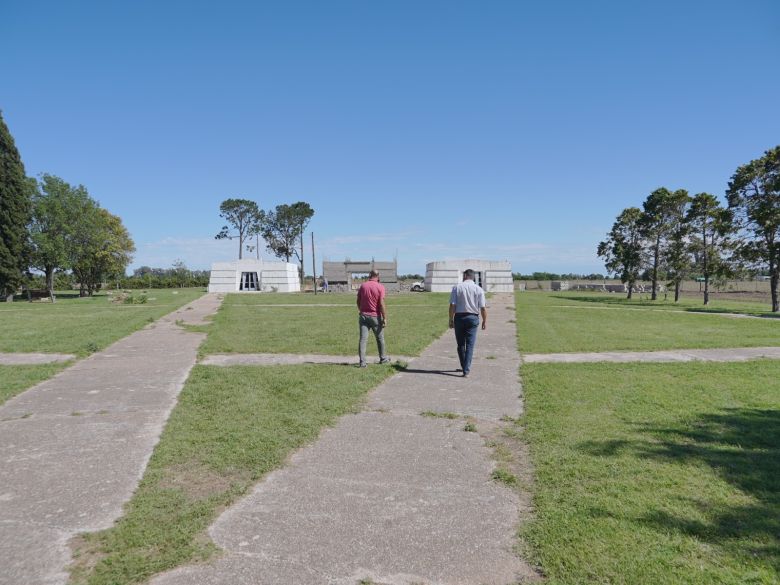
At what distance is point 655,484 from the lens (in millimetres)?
3809

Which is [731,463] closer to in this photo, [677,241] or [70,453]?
[70,453]

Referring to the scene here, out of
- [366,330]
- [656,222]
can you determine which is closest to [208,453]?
[366,330]

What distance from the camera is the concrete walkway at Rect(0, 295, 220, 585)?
3066mm

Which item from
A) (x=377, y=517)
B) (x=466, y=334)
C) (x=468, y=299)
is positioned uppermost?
(x=468, y=299)

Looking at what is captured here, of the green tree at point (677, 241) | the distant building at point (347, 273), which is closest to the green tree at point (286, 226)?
the distant building at point (347, 273)

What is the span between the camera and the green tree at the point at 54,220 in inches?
1435

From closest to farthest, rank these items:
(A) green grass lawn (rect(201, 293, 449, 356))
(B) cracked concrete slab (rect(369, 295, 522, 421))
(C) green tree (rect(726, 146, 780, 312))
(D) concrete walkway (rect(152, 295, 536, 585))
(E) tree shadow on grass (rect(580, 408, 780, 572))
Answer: (D) concrete walkway (rect(152, 295, 536, 585)) < (E) tree shadow on grass (rect(580, 408, 780, 572)) < (B) cracked concrete slab (rect(369, 295, 522, 421)) < (A) green grass lawn (rect(201, 293, 449, 356)) < (C) green tree (rect(726, 146, 780, 312))

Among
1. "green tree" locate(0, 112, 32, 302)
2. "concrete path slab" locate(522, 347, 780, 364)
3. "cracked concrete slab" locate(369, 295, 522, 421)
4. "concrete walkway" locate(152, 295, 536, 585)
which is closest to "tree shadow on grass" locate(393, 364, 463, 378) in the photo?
"cracked concrete slab" locate(369, 295, 522, 421)

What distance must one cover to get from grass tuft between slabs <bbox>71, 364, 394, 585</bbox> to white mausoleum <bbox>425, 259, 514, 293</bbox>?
44.8 m

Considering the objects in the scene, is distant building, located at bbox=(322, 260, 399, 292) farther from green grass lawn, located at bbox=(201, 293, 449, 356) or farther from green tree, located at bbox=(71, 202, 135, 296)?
green grass lawn, located at bbox=(201, 293, 449, 356)

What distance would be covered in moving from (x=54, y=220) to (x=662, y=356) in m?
41.2

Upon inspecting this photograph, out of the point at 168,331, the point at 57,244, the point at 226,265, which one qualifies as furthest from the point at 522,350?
the point at 226,265

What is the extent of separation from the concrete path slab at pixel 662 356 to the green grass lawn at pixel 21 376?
8.34 m

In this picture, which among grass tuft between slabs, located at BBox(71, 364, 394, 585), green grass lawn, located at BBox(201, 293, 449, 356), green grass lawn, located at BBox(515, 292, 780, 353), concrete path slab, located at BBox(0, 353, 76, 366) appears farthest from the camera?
green grass lawn, located at BBox(515, 292, 780, 353)
